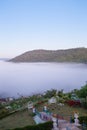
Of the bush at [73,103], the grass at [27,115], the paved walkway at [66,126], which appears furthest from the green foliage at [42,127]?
the bush at [73,103]

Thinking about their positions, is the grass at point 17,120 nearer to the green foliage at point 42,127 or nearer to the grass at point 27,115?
the grass at point 27,115

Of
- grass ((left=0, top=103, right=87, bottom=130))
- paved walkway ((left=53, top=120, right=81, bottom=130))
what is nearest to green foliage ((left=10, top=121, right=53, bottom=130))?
paved walkway ((left=53, top=120, right=81, bottom=130))

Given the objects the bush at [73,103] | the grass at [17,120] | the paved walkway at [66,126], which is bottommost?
the grass at [17,120]

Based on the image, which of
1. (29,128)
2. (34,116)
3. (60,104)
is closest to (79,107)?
(60,104)

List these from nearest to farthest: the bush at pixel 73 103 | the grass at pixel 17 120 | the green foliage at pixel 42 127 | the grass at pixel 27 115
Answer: the green foliage at pixel 42 127 → the grass at pixel 17 120 → the grass at pixel 27 115 → the bush at pixel 73 103

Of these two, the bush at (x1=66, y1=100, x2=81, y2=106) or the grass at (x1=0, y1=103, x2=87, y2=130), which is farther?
the bush at (x1=66, y1=100, x2=81, y2=106)

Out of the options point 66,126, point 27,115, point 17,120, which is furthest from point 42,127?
point 27,115

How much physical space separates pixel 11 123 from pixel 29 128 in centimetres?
420

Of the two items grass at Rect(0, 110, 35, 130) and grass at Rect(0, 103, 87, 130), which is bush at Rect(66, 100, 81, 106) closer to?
grass at Rect(0, 103, 87, 130)

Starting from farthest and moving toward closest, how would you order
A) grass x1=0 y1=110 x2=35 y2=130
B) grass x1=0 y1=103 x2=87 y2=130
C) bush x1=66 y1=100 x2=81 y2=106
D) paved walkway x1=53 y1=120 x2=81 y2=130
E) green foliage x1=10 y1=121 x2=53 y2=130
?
bush x1=66 y1=100 x2=81 y2=106 → grass x1=0 y1=103 x2=87 y2=130 → grass x1=0 y1=110 x2=35 y2=130 → green foliage x1=10 y1=121 x2=53 y2=130 → paved walkway x1=53 y1=120 x2=81 y2=130

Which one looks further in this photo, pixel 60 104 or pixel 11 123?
pixel 60 104

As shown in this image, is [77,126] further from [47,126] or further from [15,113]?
[15,113]

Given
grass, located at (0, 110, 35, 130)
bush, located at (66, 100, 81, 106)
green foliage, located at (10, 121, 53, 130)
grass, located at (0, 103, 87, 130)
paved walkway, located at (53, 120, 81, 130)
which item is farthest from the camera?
bush, located at (66, 100, 81, 106)

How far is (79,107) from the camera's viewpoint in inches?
1214
